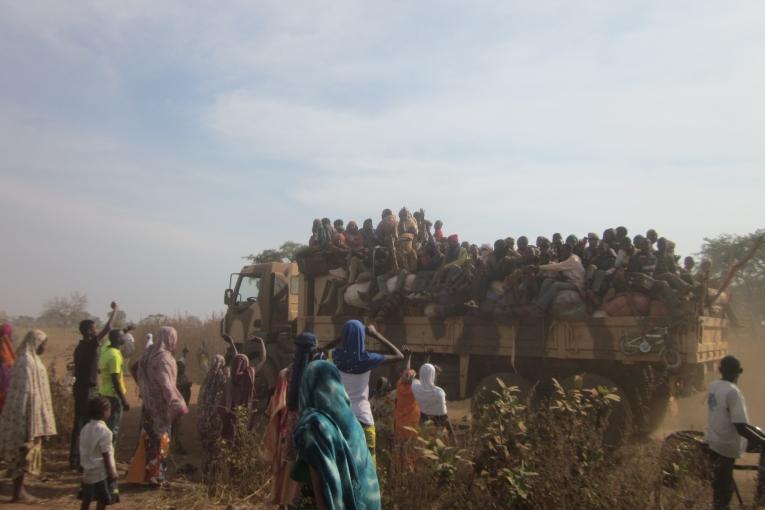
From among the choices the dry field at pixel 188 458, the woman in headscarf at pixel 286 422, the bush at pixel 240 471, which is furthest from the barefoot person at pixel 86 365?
the woman in headscarf at pixel 286 422

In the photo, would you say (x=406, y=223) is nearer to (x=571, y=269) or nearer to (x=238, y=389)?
(x=571, y=269)

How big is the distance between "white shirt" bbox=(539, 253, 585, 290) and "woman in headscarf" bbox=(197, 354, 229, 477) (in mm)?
4759

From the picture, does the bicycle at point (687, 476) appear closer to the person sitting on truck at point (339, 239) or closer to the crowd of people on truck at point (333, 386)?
the crowd of people on truck at point (333, 386)

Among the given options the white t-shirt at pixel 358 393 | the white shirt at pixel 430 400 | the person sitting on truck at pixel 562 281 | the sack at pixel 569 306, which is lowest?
the white shirt at pixel 430 400

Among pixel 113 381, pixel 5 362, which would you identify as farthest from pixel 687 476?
pixel 5 362

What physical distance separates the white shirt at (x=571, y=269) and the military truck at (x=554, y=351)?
0.60 m

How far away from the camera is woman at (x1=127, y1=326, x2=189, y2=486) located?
650 cm

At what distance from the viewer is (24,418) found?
6.09 m

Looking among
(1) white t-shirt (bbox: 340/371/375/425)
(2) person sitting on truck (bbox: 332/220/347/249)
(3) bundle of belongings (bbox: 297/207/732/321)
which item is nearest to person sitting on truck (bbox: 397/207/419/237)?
(3) bundle of belongings (bbox: 297/207/732/321)

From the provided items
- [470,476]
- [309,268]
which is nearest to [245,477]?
[470,476]

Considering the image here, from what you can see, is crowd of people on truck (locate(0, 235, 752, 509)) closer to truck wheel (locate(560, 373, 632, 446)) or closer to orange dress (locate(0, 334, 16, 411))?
orange dress (locate(0, 334, 16, 411))

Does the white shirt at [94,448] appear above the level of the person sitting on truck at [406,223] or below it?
below

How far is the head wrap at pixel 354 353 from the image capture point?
4.62m

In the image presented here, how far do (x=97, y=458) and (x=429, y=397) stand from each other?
10.5 ft
